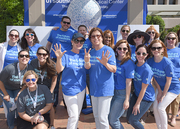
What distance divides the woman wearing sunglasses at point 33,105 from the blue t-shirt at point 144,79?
1.64m

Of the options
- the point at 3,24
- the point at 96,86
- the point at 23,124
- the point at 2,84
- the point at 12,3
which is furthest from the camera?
the point at 3,24

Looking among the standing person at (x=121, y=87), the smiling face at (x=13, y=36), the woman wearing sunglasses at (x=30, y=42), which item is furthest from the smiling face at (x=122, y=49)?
the smiling face at (x=13, y=36)

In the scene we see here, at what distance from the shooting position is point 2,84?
3.49 metres

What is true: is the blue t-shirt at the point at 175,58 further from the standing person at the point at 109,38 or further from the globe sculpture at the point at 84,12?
the globe sculpture at the point at 84,12

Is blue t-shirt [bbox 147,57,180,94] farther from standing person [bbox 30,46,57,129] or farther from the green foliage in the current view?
the green foliage

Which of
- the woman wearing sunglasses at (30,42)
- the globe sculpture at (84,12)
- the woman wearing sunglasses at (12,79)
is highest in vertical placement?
the globe sculpture at (84,12)

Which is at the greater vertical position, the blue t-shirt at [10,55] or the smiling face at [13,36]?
the smiling face at [13,36]

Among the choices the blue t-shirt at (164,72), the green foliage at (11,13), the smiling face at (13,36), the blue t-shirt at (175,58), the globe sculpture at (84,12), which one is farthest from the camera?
the green foliage at (11,13)

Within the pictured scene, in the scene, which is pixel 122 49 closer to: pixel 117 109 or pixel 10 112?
pixel 117 109

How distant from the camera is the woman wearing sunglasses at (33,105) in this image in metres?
3.00

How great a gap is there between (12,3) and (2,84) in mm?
11580

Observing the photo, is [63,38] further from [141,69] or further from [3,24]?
[3,24]

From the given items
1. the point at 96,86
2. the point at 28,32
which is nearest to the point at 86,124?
the point at 96,86

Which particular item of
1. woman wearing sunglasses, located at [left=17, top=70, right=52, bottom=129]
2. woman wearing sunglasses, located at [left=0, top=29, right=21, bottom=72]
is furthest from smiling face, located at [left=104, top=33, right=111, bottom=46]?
woman wearing sunglasses, located at [left=0, top=29, right=21, bottom=72]
